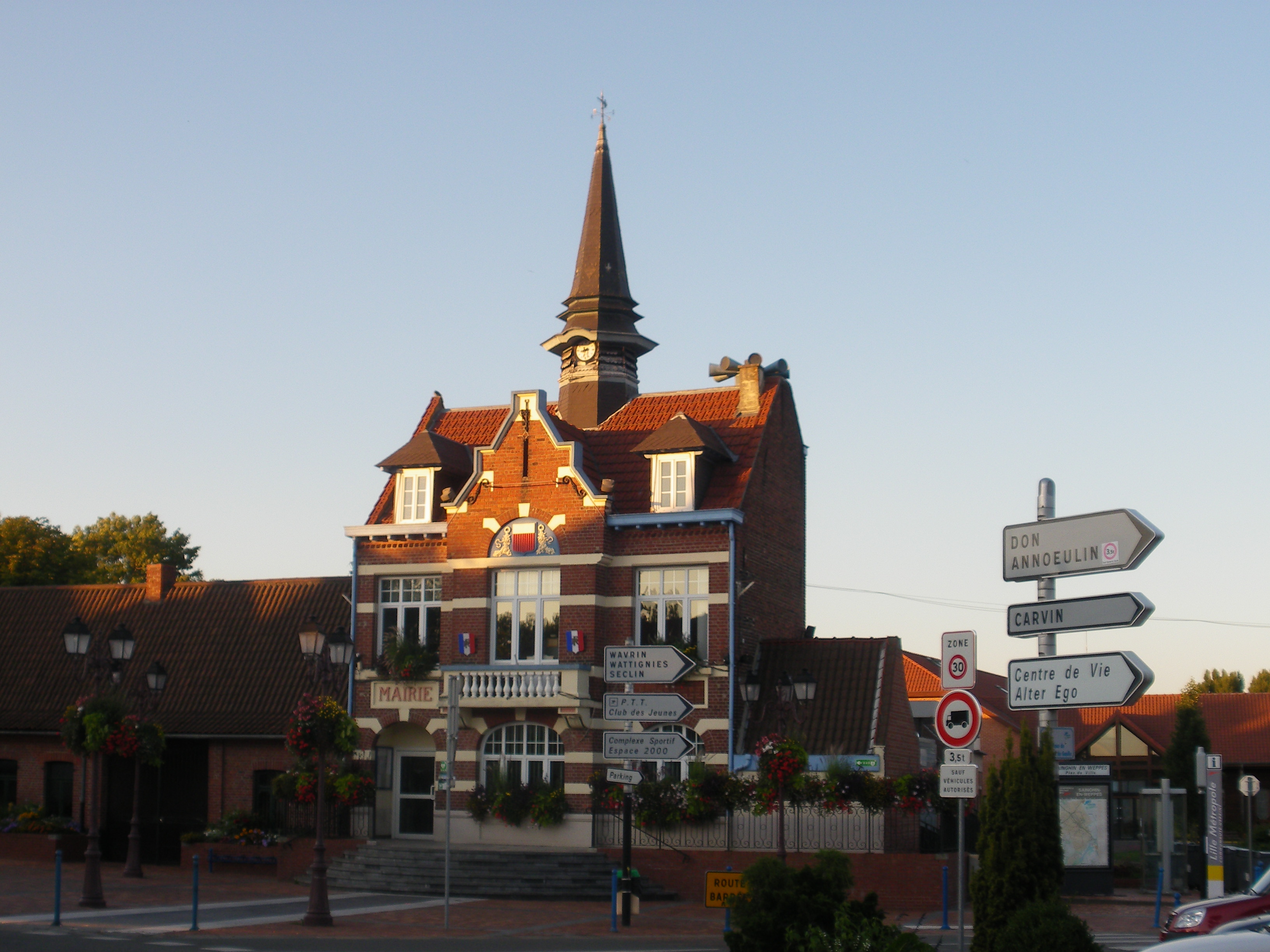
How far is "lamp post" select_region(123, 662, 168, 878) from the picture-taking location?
93.4 ft

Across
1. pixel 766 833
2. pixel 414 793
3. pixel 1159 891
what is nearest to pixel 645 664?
pixel 1159 891

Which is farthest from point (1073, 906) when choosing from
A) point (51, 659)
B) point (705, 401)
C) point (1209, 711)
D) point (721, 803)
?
point (1209, 711)

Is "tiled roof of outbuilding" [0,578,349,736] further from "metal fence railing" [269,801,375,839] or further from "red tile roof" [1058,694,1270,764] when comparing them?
"red tile roof" [1058,694,1270,764]

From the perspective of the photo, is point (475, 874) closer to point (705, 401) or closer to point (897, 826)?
point (897, 826)

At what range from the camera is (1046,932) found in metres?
11.1

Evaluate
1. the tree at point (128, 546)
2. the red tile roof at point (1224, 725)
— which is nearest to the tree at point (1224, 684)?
the red tile roof at point (1224, 725)

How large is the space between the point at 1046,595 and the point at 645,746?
31.7 ft

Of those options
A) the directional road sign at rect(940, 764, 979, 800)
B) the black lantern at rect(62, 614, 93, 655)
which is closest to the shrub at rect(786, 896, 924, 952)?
the directional road sign at rect(940, 764, 979, 800)

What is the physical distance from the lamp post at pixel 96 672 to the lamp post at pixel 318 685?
3.43m

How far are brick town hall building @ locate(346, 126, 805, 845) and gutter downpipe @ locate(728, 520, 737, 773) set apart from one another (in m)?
0.05

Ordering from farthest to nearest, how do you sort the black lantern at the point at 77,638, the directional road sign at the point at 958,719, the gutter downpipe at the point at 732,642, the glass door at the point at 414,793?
the glass door at the point at 414,793
the gutter downpipe at the point at 732,642
the black lantern at the point at 77,638
the directional road sign at the point at 958,719

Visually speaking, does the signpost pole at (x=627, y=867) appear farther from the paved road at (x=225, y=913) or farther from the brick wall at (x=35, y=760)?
the brick wall at (x=35, y=760)

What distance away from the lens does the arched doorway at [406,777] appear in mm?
32344

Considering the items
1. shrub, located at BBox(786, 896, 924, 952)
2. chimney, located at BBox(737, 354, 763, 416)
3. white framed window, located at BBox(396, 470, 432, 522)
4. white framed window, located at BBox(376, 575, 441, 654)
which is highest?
chimney, located at BBox(737, 354, 763, 416)
